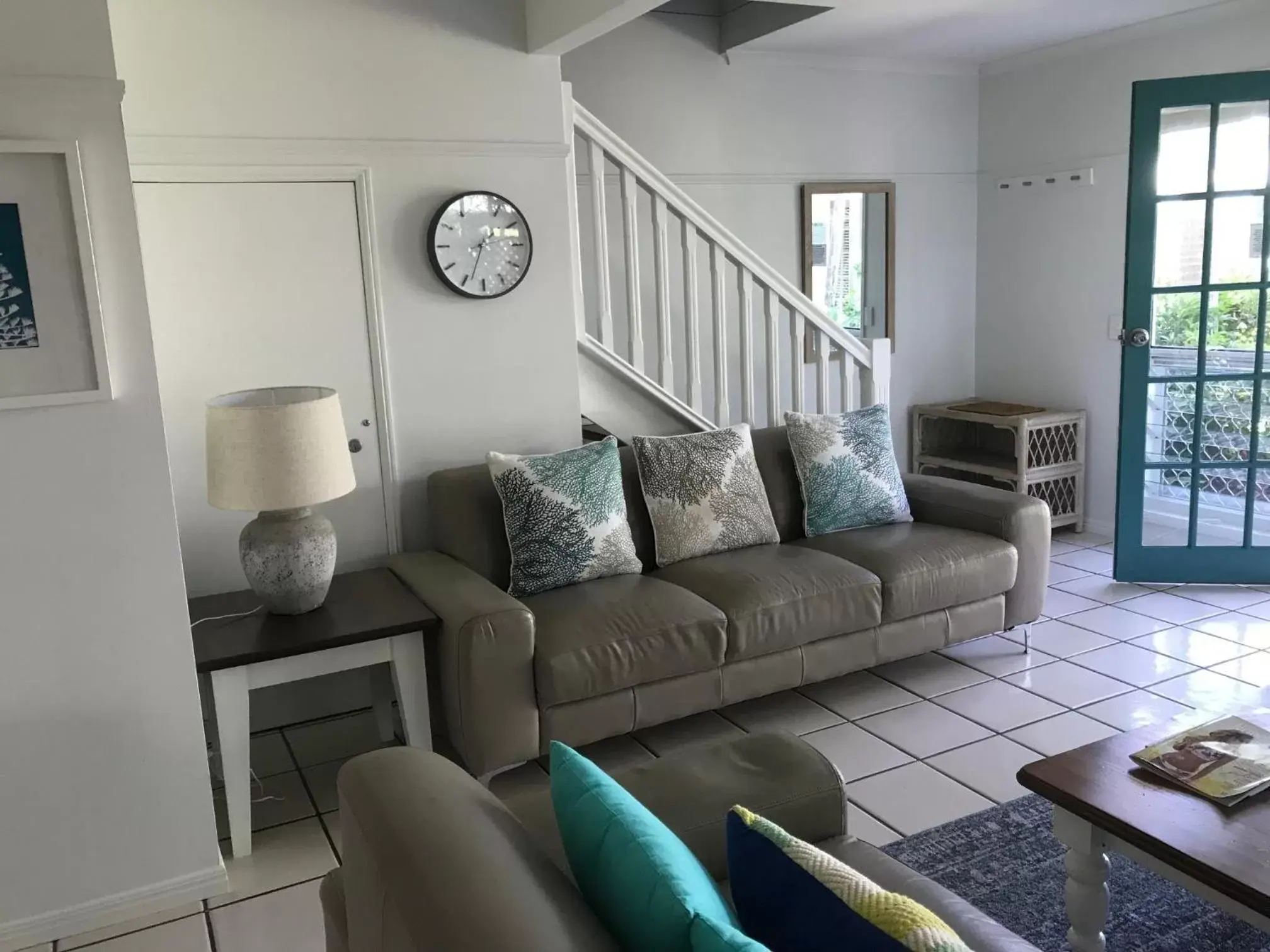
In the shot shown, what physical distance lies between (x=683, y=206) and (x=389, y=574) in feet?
5.71

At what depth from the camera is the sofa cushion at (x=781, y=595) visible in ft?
10.2

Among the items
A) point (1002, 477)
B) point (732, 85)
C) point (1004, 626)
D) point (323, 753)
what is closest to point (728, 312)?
point (732, 85)

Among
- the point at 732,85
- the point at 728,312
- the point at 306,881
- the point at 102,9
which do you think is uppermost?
the point at 732,85

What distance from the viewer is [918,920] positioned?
1.05 metres

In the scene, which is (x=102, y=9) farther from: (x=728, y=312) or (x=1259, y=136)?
(x=1259, y=136)

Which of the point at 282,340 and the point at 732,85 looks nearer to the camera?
the point at 282,340

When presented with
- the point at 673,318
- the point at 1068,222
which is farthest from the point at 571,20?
the point at 1068,222

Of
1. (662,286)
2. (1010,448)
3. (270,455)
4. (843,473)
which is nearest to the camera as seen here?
(270,455)

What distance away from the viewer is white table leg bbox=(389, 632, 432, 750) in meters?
2.80

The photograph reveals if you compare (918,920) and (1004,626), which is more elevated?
(918,920)

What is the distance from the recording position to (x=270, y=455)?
102 inches

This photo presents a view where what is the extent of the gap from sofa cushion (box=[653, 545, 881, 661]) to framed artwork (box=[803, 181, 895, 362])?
6.93ft

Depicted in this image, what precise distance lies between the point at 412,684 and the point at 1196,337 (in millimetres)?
3427

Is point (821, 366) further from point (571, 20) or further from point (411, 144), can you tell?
point (411, 144)
